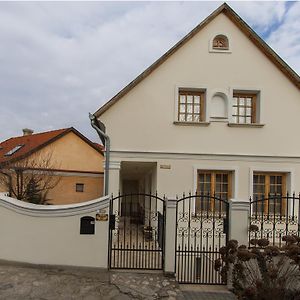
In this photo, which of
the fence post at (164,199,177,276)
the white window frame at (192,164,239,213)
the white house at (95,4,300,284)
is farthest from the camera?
the white window frame at (192,164,239,213)

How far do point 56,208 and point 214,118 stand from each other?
21.5 feet

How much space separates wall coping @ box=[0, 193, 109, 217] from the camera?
8.36 meters

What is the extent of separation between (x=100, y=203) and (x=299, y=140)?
7951mm

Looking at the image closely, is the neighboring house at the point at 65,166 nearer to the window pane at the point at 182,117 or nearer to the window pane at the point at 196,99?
the window pane at the point at 182,117

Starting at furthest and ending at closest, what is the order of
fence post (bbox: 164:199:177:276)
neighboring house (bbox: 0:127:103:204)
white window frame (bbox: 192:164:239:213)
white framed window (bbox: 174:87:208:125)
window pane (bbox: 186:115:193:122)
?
1. neighboring house (bbox: 0:127:103:204)
2. window pane (bbox: 186:115:193:122)
3. white framed window (bbox: 174:87:208:125)
4. white window frame (bbox: 192:164:239:213)
5. fence post (bbox: 164:199:177:276)

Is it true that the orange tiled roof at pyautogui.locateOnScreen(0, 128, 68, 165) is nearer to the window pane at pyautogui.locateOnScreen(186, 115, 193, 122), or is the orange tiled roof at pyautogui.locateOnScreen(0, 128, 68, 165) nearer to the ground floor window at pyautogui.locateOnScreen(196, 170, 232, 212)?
the window pane at pyautogui.locateOnScreen(186, 115, 193, 122)

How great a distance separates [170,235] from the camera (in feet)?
27.3

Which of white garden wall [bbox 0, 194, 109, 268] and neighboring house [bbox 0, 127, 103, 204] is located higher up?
neighboring house [bbox 0, 127, 103, 204]

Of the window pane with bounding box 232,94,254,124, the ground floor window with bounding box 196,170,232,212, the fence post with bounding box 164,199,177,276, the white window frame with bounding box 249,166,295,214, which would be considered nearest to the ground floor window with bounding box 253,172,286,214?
the white window frame with bounding box 249,166,295,214

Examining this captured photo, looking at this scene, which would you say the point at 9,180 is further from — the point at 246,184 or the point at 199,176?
the point at 246,184

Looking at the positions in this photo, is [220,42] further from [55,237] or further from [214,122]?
[55,237]

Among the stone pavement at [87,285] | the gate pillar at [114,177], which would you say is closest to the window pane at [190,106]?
the gate pillar at [114,177]

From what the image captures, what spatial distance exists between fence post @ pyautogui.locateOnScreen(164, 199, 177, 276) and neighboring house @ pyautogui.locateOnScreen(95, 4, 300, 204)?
3942 mm

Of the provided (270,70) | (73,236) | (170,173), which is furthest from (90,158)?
(73,236)
